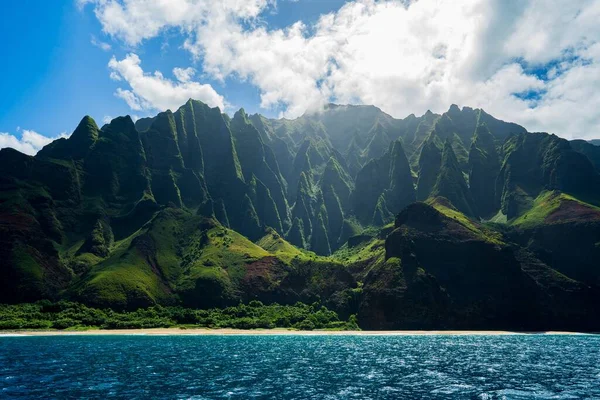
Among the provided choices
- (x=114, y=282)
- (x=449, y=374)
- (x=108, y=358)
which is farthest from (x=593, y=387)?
(x=114, y=282)

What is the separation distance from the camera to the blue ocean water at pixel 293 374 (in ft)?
163

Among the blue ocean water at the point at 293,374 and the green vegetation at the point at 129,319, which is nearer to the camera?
the blue ocean water at the point at 293,374

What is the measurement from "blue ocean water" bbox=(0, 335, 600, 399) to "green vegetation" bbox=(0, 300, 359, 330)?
7505 cm

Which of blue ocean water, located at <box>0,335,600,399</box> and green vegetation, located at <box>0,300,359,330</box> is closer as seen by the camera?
blue ocean water, located at <box>0,335,600,399</box>

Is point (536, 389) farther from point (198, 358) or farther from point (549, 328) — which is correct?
point (549, 328)

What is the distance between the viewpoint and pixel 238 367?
70562 mm

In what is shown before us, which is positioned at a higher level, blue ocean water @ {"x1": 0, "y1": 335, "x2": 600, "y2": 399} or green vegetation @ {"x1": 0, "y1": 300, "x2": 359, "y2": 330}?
green vegetation @ {"x1": 0, "y1": 300, "x2": 359, "y2": 330}

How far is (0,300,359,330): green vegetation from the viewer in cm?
16286

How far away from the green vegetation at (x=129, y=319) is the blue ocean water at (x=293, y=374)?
75.0 metres

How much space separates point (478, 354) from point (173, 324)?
5105 inches

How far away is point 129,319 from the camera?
176 metres

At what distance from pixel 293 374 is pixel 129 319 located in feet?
442

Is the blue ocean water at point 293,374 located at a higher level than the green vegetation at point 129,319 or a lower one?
lower

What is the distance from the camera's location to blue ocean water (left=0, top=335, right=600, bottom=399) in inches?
1954
